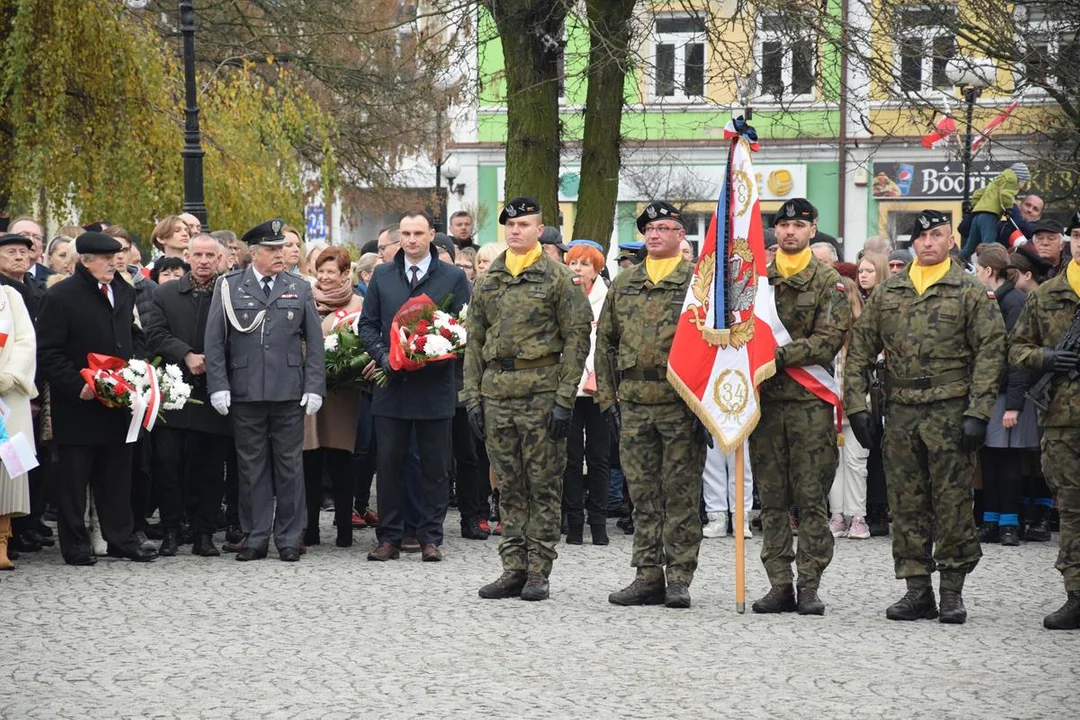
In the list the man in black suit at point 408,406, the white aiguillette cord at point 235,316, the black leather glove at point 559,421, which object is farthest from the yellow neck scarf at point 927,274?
the white aiguillette cord at point 235,316

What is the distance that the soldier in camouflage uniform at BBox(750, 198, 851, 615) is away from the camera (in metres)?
9.17

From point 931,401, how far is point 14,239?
6.26m

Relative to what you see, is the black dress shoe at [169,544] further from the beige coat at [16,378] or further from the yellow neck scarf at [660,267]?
the yellow neck scarf at [660,267]

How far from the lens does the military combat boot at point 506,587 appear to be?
31.7 feet

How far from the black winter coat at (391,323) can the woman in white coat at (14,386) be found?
2.18 m

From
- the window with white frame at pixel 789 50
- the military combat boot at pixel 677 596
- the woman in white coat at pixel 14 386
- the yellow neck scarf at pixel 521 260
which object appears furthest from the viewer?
the window with white frame at pixel 789 50

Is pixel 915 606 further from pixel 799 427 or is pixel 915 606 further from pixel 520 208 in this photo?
pixel 520 208

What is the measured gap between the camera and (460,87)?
18125 millimetres

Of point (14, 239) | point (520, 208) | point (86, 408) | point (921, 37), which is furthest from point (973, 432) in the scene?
point (921, 37)

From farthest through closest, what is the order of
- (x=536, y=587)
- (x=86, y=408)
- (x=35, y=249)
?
(x=35, y=249), (x=86, y=408), (x=536, y=587)

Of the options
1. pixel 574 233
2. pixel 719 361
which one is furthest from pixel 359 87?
pixel 719 361

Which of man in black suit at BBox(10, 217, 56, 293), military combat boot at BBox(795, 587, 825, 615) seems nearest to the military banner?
military combat boot at BBox(795, 587, 825, 615)

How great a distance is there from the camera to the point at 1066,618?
8789 mm

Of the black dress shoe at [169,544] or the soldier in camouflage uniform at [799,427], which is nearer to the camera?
the soldier in camouflage uniform at [799,427]
